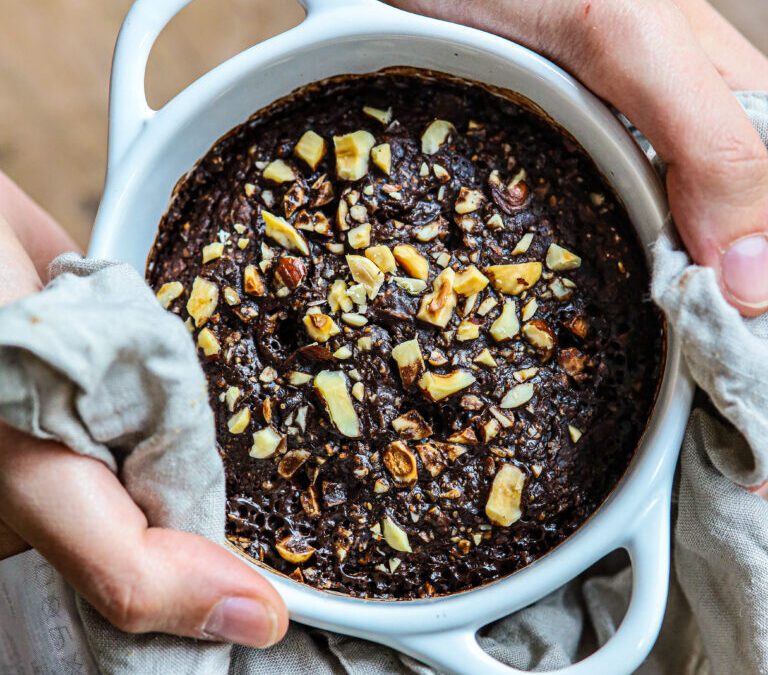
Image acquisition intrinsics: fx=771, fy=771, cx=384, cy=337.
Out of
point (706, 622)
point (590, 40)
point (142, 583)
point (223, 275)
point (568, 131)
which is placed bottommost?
point (706, 622)

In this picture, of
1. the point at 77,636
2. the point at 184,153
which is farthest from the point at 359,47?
the point at 77,636

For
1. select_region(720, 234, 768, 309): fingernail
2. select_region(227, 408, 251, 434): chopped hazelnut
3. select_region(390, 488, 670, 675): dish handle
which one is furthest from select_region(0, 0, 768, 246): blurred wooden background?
select_region(390, 488, 670, 675): dish handle

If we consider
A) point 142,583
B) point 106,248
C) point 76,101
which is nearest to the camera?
point 142,583

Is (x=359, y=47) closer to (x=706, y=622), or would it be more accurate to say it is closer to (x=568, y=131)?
(x=568, y=131)

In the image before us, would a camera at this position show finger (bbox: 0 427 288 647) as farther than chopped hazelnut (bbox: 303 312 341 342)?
No

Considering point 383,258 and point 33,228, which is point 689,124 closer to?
point 383,258

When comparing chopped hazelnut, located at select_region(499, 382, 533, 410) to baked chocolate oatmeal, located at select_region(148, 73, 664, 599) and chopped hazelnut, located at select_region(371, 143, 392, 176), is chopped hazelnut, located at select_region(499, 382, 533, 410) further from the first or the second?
chopped hazelnut, located at select_region(371, 143, 392, 176)

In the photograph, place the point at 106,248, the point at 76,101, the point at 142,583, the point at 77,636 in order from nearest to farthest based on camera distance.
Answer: the point at 142,583 → the point at 106,248 → the point at 77,636 → the point at 76,101
